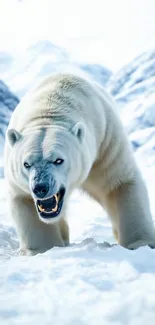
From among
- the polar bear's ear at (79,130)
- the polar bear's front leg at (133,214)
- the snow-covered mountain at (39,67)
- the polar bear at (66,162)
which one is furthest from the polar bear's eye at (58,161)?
the snow-covered mountain at (39,67)

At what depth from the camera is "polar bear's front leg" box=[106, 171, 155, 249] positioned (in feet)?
12.4

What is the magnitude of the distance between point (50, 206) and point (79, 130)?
1.90ft

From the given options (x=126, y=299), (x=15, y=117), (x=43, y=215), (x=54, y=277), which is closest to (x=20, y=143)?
(x=43, y=215)

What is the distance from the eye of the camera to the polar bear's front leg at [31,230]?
12.1 feet

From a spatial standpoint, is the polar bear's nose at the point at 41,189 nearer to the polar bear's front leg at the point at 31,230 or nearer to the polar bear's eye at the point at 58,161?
the polar bear's eye at the point at 58,161

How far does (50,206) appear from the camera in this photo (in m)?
3.13

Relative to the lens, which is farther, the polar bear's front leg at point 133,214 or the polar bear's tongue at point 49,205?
the polar bear's front leg at point 133,214

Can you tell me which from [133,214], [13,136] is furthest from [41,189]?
[133,214]

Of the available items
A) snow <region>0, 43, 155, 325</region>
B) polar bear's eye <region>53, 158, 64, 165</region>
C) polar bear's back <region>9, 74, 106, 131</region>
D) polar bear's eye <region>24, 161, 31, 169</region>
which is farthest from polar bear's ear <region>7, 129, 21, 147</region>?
snow <region>0, 43, 155, 325</region>

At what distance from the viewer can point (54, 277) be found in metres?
2.24

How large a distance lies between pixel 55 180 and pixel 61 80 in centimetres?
124

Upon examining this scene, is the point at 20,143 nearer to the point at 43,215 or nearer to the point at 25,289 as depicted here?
the point at 43,215

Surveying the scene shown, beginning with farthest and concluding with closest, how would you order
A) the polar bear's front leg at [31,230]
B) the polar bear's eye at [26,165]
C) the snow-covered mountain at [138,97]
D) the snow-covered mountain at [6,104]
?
the snow-covered mountain at [138,97]
the snow-covered mountain at [6,104]
the polar bear's front leg at [31,230]
the polar bear's eye at [26,165]

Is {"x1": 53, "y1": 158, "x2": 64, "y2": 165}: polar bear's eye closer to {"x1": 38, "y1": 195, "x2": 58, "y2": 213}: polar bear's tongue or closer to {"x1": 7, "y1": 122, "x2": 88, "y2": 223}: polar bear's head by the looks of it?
{"x1": 7, "y1": 122, "x2": 88, "y2": 223}: polar bear's head
